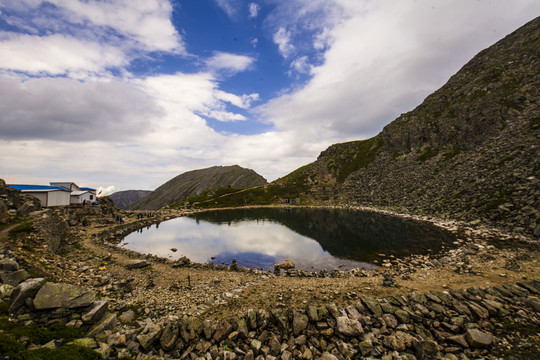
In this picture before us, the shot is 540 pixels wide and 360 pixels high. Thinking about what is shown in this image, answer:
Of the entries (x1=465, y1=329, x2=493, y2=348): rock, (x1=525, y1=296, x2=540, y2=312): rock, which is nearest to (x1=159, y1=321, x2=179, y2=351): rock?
(x1=465, y1=329, x2=493, y2=348): rock

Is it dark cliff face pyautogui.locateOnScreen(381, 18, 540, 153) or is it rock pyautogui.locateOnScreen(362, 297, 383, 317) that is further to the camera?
dark cliff face pyautogui.locateOnScreen(381, 18, 540, 153)

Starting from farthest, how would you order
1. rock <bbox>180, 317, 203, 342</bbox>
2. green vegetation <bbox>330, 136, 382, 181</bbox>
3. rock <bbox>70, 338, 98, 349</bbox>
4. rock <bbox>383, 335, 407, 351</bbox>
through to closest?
green vegetation <bbox>330, 136, 382, 181</bbox>
rock <bbox>180, 317, 203, 342</bbox>
rock <bbox>383, 335, 407, 351</bbox>
rock <bbox>70, 338, 98, 349</bbox>

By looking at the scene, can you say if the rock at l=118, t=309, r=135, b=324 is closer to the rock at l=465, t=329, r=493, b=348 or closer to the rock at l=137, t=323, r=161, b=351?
the rock at l=137, t=323, r=161, b=351

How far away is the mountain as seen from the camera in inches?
A: 2052

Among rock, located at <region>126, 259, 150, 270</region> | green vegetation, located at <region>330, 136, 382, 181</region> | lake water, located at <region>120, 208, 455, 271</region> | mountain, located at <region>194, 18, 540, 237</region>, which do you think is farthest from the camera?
green vegetation, located at <region>330, 136, 382, 181</region>

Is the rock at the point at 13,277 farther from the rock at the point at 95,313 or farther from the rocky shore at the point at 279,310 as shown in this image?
→ the rock at the point at 95,313

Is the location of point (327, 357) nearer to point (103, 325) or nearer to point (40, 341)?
point (103, 325)

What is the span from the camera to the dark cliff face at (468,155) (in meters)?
52.0

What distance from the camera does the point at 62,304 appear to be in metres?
13.0

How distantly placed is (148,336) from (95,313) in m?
3.78

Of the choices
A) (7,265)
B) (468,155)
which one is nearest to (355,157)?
(468,155)

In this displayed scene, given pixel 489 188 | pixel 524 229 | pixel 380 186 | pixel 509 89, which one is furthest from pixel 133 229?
pixel 509 89

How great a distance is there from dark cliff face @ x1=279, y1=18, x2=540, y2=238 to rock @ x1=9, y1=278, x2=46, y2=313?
65.3 m

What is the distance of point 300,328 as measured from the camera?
15039 mm
